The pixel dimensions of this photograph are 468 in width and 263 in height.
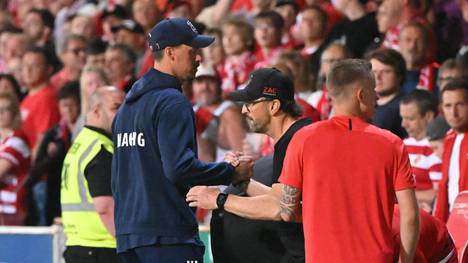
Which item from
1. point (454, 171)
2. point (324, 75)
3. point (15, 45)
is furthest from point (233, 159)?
point (15, 45)

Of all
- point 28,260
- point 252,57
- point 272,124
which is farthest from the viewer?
point 252,57

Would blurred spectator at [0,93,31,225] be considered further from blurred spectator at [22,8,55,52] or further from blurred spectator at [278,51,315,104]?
blurred spectator at [22,8,55,52]

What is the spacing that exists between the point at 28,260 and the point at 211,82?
296cm

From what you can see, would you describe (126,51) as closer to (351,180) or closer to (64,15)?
(64,15)

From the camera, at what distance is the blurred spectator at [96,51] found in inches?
523

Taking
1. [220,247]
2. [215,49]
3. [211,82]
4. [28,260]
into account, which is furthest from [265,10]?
[220,247]

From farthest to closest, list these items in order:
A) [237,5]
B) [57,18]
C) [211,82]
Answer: [57,18] → [237,5] → [211,82]

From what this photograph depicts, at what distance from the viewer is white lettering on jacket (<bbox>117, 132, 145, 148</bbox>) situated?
21.7ft

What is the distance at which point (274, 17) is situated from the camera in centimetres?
1216

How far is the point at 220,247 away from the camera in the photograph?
7074 mm

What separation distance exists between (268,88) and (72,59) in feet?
24.4

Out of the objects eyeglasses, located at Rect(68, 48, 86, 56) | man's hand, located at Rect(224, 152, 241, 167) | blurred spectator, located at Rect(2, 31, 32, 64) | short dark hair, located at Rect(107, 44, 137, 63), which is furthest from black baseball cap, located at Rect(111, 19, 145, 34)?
man's hand, located at Rect(224, 152, 241, 167)

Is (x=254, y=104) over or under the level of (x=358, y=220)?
over

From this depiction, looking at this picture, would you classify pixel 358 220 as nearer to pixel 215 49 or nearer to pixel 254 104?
pixel 254 104
